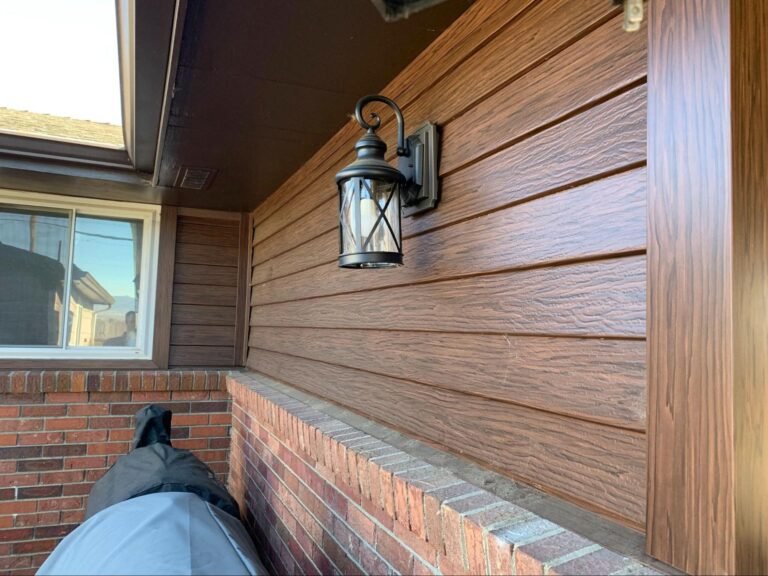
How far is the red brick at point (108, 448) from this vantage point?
3.17 meters

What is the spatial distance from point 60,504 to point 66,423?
48 cm

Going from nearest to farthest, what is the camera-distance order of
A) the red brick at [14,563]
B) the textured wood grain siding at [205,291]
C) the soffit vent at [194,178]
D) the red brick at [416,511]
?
the red brick at [416,511]
the soffit vent at [194,178]
the red brick at [14,563]
the textured wood grain siding at [205,291]

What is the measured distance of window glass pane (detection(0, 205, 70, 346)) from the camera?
343 cm

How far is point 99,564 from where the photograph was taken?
101 cm

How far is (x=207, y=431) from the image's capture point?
3.36 metres

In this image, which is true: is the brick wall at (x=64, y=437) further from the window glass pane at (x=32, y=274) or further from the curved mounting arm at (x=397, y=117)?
the curved mounting arm at (x=397, y=117)

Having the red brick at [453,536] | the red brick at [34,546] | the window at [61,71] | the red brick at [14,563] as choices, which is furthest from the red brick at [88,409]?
the red brick at [453,536]

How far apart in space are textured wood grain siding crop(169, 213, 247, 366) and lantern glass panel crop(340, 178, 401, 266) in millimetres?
2628

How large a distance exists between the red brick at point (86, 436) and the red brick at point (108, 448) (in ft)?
0.12

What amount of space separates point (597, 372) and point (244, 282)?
129 inches

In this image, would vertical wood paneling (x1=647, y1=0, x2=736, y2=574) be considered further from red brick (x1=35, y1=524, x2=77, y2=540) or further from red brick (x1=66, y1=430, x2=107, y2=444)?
red brick (x1=35, y1=524, x2=77, y2=540)

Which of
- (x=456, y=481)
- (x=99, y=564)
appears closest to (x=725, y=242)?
(x=456, y=481)

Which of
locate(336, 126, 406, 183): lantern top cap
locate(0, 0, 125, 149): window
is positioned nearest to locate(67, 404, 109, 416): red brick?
locate(0, 0, 125, 149): window

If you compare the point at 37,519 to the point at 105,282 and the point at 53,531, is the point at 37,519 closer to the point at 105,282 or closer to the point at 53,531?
the point at 53,531
